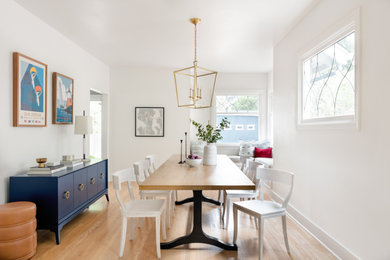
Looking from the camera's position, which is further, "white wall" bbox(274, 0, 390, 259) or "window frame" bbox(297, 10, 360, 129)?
"window frame" bbox(297, 10, 360, 129)

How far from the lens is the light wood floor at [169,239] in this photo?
245cm

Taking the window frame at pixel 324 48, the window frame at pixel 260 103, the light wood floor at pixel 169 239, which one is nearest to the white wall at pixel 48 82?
the light wood floor at pixel 169 239

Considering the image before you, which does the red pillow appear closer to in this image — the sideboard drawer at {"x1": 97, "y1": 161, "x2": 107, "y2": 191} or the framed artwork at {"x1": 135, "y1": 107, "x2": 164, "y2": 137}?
the framed artwork at {"x1": 135, "y1": 107, "x2": 164, "y2": 137}

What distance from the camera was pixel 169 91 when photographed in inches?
232

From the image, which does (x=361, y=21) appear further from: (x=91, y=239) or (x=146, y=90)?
(x=146, y=90)

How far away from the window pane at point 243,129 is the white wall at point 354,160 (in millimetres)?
3136

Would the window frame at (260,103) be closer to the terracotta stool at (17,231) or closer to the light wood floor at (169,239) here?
the light wood floor at (169,239)

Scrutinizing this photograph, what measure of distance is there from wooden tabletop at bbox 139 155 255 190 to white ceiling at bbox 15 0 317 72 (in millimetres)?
Result: 1887

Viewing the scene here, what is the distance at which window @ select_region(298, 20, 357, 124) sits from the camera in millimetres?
2350

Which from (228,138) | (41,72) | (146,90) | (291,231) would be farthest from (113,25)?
(228,138)

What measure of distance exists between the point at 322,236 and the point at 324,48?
2.05 m

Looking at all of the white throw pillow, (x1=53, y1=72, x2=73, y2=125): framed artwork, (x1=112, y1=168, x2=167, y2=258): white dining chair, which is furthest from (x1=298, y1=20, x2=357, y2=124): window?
(x1=53, y1=72, x2=73, y2=125): framed artwork

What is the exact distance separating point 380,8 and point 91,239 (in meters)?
3.49

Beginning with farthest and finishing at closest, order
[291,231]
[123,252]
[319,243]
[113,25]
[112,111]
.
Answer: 1. [112,111]
2. [113,25]
3. [291,231]
4. [319,243]
5. [123,252]
